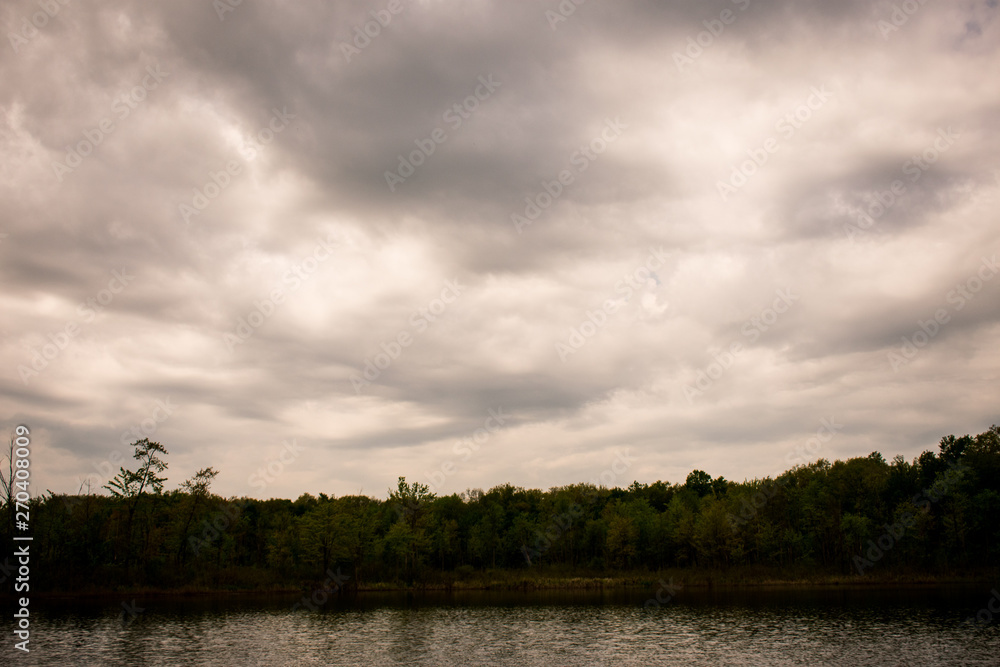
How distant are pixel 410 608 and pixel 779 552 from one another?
77299mm

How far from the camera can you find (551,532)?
142m

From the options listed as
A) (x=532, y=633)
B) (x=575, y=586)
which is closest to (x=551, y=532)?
(x=575, y=586)

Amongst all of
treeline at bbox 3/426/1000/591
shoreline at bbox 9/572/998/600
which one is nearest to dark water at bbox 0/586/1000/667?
shoreline at bbox 9/572/998/600

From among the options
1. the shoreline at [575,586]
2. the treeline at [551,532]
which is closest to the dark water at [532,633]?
the shoreline at [575,586]

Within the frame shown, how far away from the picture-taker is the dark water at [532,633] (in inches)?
1624

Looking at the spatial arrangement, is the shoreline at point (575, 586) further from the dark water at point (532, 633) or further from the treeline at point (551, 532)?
the dark water at point (532, 633)

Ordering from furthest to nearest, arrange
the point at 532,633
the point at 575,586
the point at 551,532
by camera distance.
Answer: the point at 551,532 → the point at 575,586 → the point at 532,633

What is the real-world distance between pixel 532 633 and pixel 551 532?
91.5m

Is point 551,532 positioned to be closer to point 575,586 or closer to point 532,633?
point 575,586

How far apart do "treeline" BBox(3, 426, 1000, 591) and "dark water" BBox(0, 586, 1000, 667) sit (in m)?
19.2

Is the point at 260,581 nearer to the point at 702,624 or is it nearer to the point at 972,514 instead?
the point at 702,624

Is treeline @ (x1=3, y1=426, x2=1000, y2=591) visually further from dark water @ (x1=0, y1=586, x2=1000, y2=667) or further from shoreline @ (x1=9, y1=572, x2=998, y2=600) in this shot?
dark water @ (x1=0, y1=586, x2=1000, y2=667)

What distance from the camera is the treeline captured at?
98.1 m

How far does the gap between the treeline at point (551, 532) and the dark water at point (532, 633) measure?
1921 centimetres
